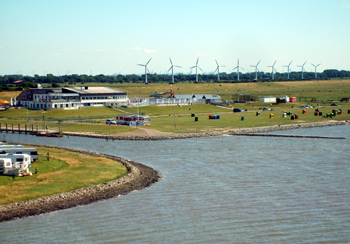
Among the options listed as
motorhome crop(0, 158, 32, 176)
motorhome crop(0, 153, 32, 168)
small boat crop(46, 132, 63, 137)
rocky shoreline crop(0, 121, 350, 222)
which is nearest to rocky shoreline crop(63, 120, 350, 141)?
small boat crop(46, 132, 63, 137)

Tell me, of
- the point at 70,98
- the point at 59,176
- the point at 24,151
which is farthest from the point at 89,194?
the point at 70,98

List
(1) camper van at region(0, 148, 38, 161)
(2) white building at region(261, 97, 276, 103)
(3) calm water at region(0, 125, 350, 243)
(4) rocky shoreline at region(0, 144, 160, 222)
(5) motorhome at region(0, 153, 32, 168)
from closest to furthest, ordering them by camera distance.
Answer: (3) calm water at region(0, 125, 350, 243), (4) rocky shoreline at region(0, 144, 160, 222), (5) motorhome at region(0, 153, 32, 168), (1) camper van at region(0, 148, 38, 161), (2) white building at region(261, 97, 276, 103)

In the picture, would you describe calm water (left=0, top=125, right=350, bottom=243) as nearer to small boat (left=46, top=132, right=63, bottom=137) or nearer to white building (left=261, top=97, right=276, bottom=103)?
small boat (left=46, top=132, right=63, bottom=137)

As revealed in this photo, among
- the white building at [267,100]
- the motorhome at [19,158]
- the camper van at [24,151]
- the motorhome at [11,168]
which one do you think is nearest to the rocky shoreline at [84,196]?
the motorhome at [11,168]

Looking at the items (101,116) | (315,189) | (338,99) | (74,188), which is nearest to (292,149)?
(315,189)

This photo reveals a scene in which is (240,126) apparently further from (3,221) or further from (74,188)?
(3,221)

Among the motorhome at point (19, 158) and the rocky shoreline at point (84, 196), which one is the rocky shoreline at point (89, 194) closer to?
the rocky shoreline at point (84, 196)

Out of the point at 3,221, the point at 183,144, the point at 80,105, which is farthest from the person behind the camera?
the point at 80,105
